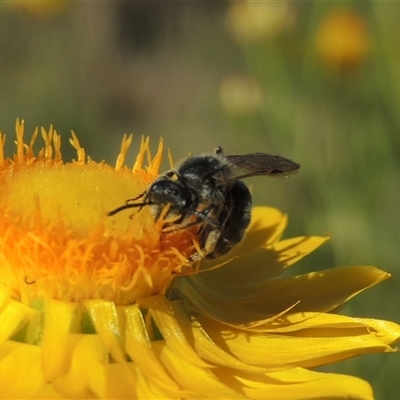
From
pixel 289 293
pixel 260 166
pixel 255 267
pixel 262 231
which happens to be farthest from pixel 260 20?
pixel 260 166

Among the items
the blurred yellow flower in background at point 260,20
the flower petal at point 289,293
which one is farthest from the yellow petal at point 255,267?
the blurred yellow flower in background at point 260,20

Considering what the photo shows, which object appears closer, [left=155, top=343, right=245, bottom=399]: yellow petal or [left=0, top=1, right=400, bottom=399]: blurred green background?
[left=155, top=343, right=245, bottom=399]: yellow petal

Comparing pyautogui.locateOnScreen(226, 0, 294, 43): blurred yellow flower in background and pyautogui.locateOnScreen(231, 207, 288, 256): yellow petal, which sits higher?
pyautogui.locateOnScreen(226, 0, 294, 43): blurred yellow flower in background

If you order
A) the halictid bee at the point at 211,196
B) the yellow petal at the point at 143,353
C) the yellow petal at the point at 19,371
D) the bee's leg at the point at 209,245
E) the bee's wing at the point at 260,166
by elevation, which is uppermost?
the bee's wing at the point at 260,166

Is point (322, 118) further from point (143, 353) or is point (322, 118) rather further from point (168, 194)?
point (143, 353)

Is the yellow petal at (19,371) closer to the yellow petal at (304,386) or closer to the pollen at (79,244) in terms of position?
the pollen at (79,244)

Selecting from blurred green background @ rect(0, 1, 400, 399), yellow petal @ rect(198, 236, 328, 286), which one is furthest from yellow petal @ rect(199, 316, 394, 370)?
blurred green background @ rect(0, 1, 400, 399)

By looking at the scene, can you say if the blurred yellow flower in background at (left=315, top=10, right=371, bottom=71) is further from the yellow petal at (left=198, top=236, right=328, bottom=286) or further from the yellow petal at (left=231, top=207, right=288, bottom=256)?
the yellow petal at (left=198, top=236, right=328, bottom=286)
